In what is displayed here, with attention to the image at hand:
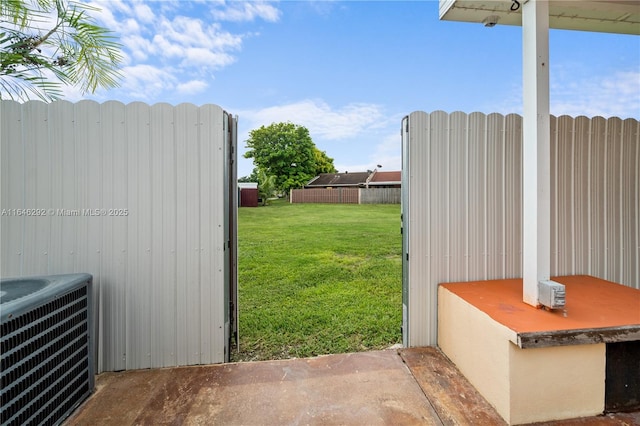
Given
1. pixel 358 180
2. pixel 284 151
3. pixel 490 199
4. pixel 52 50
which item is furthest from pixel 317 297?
pixel 358 180

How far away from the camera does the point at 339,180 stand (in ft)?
95.1

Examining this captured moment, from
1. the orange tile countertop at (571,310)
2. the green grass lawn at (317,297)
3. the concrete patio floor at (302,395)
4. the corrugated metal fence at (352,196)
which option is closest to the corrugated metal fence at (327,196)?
the corrugated metal fence at (352,196)

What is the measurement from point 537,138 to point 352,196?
19.4 meters

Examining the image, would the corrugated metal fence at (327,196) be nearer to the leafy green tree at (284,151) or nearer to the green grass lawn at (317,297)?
the leafy green tree at (284,151)

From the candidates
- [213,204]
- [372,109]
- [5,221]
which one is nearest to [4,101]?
[5,221]

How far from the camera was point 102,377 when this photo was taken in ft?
6.39

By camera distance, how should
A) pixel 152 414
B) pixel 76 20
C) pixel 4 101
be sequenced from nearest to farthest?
1. pixel 152 414
2. pixel 4 101
3. pixel 76 20

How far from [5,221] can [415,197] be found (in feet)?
9.96

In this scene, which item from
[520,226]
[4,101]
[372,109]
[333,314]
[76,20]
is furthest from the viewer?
[372,109]

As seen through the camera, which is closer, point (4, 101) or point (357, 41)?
point (4, 101)

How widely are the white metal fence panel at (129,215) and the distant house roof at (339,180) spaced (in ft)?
83.4

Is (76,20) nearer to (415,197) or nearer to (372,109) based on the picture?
(415,197)

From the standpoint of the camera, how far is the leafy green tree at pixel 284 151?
2750 cm

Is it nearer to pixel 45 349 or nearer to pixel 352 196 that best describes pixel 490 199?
pixel 45 349
